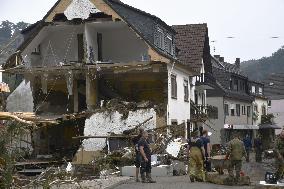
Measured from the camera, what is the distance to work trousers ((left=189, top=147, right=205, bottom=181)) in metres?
17.1

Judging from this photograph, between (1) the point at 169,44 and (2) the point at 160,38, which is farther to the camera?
(1) the point at 169,44

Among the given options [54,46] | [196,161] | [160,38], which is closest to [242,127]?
[160,38]

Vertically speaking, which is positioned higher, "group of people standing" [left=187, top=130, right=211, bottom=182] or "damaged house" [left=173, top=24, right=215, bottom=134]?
"damaged house" [left=173, top=24, right=215, bottom=134]

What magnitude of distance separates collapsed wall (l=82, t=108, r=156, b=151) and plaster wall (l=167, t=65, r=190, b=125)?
3489mm

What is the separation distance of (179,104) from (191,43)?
8.25 metres

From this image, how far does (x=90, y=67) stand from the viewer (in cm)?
2834

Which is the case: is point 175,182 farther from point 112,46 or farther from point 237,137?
point 112,46

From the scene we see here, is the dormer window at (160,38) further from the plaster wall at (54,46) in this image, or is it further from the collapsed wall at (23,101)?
the collapsed wall at (23,101)

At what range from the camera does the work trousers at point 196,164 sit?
17094 millimetres

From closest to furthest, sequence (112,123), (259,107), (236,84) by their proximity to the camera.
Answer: (112,123), (236,84), (259,107)

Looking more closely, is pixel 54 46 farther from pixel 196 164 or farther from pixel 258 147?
pixel 196 164

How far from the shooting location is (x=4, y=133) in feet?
32.7

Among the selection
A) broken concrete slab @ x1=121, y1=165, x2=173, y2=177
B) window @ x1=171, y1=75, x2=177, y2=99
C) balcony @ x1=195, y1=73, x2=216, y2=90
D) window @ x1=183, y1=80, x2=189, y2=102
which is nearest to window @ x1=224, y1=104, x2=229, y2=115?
balcony @ x1=195, y1=73, x2=216, y2=90

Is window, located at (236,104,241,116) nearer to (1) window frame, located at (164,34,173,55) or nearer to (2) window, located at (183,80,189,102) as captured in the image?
(2) window, located at (183,80,189,102)
